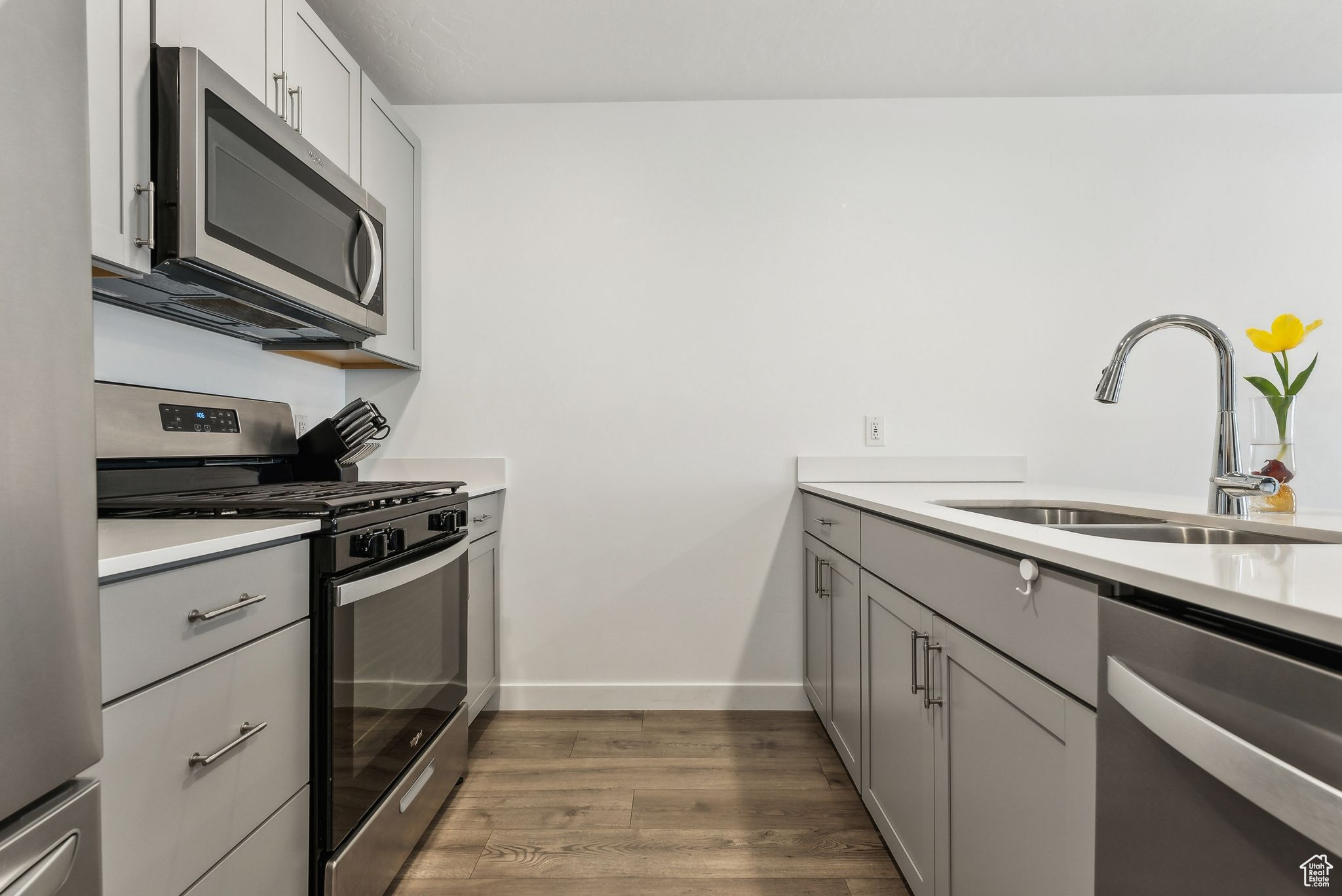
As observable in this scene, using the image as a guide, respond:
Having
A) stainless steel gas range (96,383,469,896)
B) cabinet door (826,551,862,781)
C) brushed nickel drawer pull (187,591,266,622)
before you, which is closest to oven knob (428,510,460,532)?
stainless steel gas range (96,383,469,896)

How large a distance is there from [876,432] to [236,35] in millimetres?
2210

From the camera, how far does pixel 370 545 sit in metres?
1.22

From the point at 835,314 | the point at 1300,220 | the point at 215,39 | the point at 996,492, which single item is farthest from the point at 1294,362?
the point at 215,39

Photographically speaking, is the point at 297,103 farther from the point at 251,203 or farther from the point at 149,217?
the point at 149,217

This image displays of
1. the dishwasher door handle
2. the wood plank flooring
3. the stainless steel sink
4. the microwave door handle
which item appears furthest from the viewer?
the microwave door handle

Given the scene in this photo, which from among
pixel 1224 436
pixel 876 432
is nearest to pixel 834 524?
pixel 876 432

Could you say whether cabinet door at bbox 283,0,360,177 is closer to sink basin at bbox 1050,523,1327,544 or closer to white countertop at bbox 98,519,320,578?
white countertop at bbox 98,519,320,578

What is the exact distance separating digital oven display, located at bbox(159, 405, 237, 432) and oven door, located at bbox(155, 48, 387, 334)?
279 millimetres

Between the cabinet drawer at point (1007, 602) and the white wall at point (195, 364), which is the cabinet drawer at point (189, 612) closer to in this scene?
the white wall at point (195, 364)

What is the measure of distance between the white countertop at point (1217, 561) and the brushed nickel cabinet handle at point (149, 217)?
1.52 m

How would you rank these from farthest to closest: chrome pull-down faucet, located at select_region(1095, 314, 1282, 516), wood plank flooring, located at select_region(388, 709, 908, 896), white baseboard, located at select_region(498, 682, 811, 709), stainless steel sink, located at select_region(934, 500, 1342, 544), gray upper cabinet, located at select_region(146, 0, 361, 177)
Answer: white baseboard, located at select_region(498, 682, 811, 709) → wood plank flooring, located at select_region(388, 709, 908, 896) → gray upper cabinet, located at select_region(146, 0, 361, 177) → chrome pull-down faucet, located at select_region(1095, 314, 1282, 516) → stainless steel sink, located at select_region(934, 500, 1342, 544)

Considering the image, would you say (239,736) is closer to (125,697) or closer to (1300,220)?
(125,697)

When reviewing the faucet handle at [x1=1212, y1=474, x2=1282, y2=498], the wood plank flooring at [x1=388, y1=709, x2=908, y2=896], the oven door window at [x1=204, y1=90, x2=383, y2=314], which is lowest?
the wood plank flooring at [x1=388, y1=709, x2=908, y2=896]

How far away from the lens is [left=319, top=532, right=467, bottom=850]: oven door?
1121 mm
